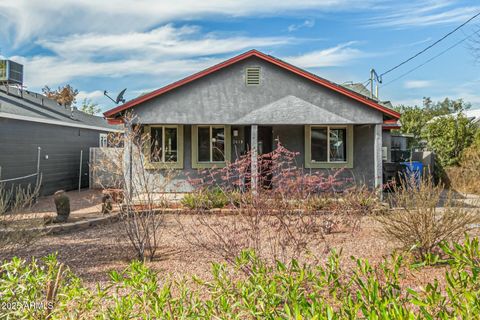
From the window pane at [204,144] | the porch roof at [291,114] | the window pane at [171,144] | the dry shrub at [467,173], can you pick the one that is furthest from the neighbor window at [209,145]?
the dry shrub at [467,173]

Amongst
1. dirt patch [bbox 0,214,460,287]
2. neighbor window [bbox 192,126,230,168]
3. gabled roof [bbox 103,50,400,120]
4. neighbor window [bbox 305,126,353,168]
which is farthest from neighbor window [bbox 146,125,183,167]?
dirt patch [bbox 0,214,460,287]

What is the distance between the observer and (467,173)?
1797cm

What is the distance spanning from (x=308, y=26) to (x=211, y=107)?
7.95 meters

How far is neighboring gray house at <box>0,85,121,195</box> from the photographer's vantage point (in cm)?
1423

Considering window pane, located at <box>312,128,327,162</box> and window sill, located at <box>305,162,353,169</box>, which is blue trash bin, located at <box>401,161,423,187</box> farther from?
window pane, located at <box>312,128,327,162</box>

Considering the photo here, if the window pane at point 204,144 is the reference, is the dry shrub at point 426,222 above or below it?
below

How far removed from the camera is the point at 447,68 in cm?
2197

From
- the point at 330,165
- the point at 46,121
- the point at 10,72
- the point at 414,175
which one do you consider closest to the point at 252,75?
the point at 330,165

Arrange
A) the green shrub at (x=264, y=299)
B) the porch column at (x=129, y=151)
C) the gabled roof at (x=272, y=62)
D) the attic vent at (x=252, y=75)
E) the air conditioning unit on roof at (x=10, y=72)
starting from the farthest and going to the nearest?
the air conditioning unit on roof at (x=10, y=72)
the attic vent at (x=252, y=75)
the gabled roof at (x=272, y=62)
the porch column at (x=129, y=151)
the green shrub at (x=264, y=299)

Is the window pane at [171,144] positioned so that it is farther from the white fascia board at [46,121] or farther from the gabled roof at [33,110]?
the gabled roof at [33,110]

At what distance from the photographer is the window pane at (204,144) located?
586 inches

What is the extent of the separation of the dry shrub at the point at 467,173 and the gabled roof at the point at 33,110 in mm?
18265

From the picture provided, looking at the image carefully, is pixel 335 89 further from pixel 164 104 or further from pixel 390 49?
pixel 390 49

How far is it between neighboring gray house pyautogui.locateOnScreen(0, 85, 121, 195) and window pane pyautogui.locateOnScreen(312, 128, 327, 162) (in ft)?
37.0
